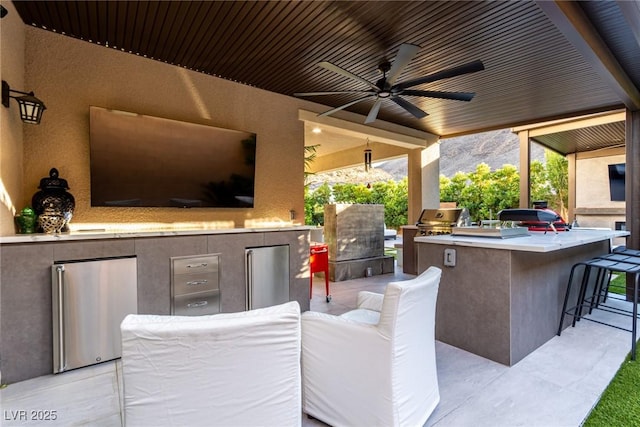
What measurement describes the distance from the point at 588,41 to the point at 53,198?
16.5 ft

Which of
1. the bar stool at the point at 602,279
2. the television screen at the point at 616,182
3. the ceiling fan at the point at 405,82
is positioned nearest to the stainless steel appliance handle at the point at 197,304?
the ceiling fan at the point at 405,82

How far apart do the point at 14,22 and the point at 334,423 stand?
386 cm

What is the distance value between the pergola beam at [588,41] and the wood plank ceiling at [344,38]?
74 millimetres

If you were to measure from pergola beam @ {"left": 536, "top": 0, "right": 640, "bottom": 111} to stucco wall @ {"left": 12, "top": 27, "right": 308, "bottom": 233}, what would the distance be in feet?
10.7

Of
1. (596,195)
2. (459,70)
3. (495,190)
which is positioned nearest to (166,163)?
(459,70)

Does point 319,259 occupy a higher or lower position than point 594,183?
lower

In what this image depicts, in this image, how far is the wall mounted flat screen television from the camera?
3.13m

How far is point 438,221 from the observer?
5652mm

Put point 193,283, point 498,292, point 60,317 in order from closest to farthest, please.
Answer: point 60,317
point 498,292
point 193,283

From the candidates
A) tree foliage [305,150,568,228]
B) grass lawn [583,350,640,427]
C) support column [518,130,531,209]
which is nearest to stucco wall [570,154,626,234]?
tree foliage [305,150,568,228]

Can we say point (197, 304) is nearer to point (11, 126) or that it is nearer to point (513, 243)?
point (11, 126)

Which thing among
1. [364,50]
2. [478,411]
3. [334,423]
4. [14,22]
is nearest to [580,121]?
[364,50]

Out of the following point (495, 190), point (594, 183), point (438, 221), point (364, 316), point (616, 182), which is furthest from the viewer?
point (495, 190)

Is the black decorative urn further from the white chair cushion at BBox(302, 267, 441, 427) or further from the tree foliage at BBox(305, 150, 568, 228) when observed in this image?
the tree foliage at BBox(305, 150, 568, 228)
